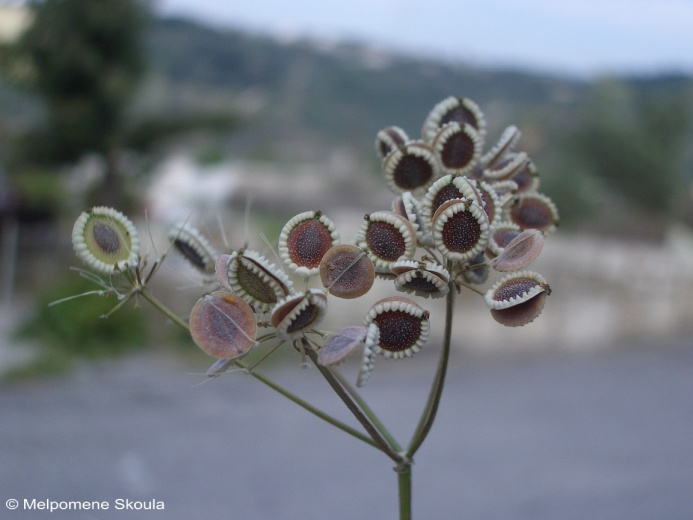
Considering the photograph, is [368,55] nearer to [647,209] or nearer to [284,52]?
[284,52]

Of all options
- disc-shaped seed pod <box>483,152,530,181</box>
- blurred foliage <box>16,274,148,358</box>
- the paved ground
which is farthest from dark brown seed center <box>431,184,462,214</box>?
blurred foliage <box>16,274,148,358</box>

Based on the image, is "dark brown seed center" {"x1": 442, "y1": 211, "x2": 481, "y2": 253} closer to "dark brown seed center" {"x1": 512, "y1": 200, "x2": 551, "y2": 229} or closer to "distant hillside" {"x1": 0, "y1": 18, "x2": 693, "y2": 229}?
"dark brown seed center" {"x1": 512, "y1": 200, "x2": 551, "y2": 229}

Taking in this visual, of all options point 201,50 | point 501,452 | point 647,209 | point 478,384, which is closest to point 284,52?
point 201,50

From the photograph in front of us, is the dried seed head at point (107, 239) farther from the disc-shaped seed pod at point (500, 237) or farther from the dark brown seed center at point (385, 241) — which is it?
the disc-shaped seed pod at point (500, 237)

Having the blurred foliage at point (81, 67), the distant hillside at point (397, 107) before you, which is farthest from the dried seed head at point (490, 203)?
the blurred foliage at point (81, 67)

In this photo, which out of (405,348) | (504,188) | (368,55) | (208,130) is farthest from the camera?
(368,55)

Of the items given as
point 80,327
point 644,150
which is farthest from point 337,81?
point 80,327

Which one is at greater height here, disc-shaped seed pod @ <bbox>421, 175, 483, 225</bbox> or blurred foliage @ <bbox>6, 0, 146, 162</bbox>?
blurred foliage @ <bbox>6, 0, 146, 162</bbox>
